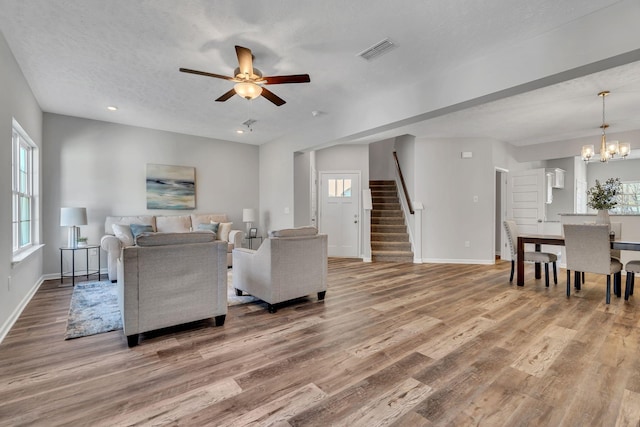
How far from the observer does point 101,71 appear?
3340mm

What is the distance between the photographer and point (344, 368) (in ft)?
6.89

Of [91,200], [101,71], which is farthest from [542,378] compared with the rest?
[91,200]

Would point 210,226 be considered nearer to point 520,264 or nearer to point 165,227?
point 165,227

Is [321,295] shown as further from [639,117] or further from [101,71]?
[639,117]

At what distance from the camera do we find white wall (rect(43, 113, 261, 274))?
4.86m

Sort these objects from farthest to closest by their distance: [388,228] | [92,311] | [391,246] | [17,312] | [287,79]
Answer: [388,228], [391,246], [92,311], [17,312], [287,79]

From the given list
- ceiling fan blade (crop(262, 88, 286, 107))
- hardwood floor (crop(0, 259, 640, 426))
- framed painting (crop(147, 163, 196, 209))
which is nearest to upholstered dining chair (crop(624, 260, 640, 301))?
hardwood floor (crop(0, 259, 640, 426))

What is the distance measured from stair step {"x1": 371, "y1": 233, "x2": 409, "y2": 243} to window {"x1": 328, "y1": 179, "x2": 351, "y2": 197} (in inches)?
47.2

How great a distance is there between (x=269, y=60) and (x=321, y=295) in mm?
2757

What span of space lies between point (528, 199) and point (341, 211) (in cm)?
418

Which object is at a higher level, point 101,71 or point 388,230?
point 101,71

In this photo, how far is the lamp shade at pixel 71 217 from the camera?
441 centimetres

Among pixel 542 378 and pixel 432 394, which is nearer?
pixel 432 394

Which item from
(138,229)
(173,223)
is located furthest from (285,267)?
(173,223)
